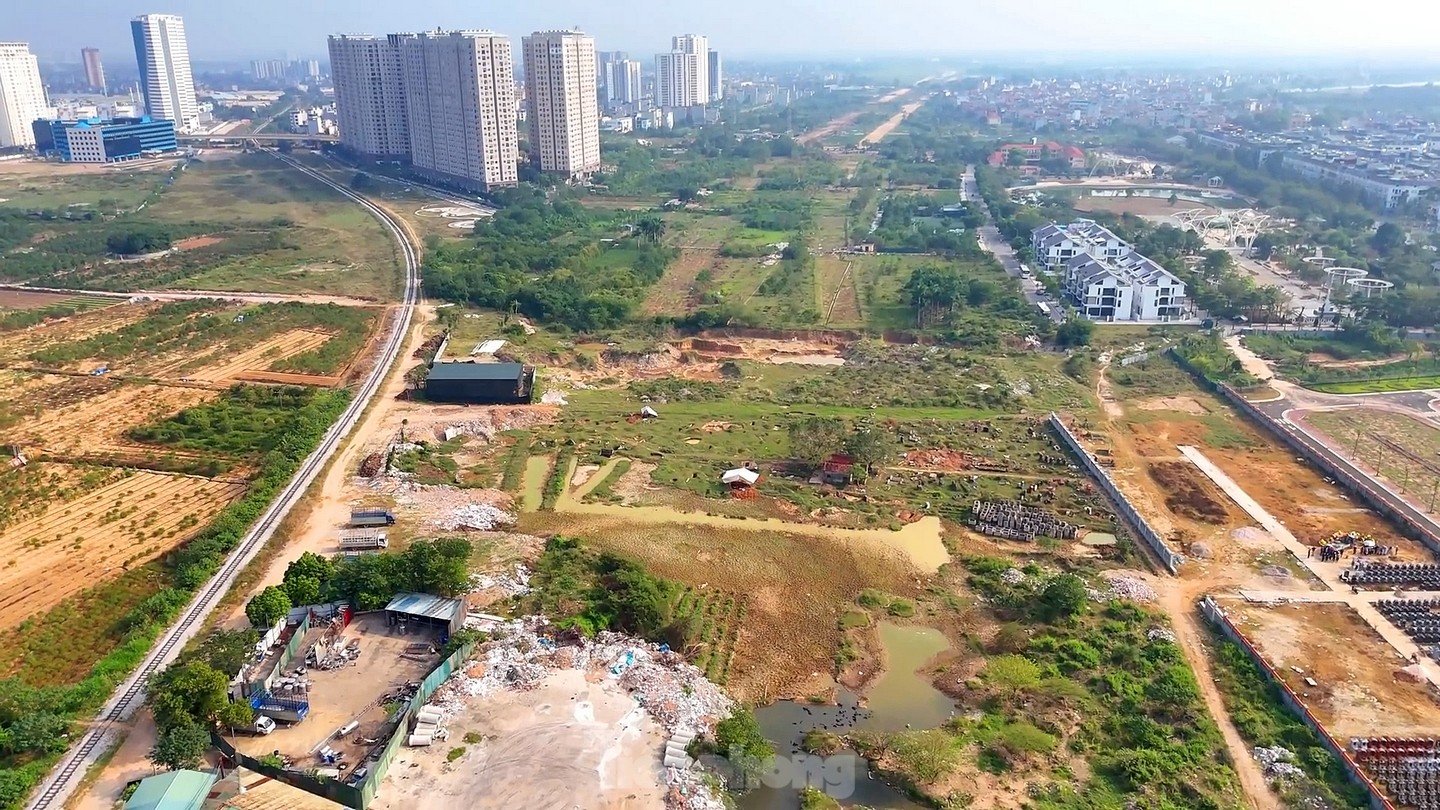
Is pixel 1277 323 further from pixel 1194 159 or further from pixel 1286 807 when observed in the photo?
pixel 1194 159

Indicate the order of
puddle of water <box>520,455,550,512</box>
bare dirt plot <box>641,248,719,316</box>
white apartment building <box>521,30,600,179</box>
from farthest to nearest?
white apartment building <box>521,30,600,179</box> < bare dirt plot <box>641,248,719,316</box> < puddle of water <box>520,455,550,512</box>

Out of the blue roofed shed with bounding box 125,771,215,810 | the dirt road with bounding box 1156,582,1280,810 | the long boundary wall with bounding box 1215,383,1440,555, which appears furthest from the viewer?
the long boundary wall with bounding box 1215,383,1440,555

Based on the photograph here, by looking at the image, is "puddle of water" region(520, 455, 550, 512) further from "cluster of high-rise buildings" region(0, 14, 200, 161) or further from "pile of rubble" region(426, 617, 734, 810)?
"cluster of high-rise buildings" region(0, 14, 200, 161)

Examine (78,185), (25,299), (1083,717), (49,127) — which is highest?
(49,127)

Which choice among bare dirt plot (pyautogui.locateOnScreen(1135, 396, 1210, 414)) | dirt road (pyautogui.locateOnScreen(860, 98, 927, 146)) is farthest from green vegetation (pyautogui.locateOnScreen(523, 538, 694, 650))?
dirt road (pyautogui.locateOnScreen(860, 98, 927, 146))

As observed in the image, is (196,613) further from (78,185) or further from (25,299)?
(78,185)

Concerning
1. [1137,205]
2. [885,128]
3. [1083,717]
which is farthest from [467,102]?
[885,128]
